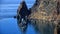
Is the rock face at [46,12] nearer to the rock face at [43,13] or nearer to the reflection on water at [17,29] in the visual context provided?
the rock face at [43,13]

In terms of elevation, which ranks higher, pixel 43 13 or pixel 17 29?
pixel 17 29

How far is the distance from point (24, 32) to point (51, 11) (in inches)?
640

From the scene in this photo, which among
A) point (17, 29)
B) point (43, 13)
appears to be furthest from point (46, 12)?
point (17, 29)

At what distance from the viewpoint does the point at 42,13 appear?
170ft

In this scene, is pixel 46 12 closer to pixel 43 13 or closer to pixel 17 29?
pixel 43 13

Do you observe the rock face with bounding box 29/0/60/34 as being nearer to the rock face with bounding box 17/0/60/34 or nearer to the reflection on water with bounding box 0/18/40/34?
the rock face with bounding box 17/0/60/34

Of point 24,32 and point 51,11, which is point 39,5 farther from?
point 24,32

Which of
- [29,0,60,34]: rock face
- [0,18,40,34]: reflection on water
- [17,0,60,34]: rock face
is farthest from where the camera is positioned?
[29,0,60,34]: rock face

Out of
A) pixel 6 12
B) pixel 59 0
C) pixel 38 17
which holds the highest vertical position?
pixel 59 0

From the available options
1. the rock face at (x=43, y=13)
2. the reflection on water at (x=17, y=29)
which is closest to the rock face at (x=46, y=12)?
the rock face at (x=43, y=13)

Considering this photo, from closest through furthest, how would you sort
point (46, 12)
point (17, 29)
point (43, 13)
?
point (17, 29), point (46, 12), point (43, 13)

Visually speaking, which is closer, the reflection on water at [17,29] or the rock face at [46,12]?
the reflection on water at [17,29]

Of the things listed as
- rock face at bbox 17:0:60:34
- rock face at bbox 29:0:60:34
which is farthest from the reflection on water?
rock face at bbox 29:0:60:34

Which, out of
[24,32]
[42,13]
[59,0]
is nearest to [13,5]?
[42,13]
